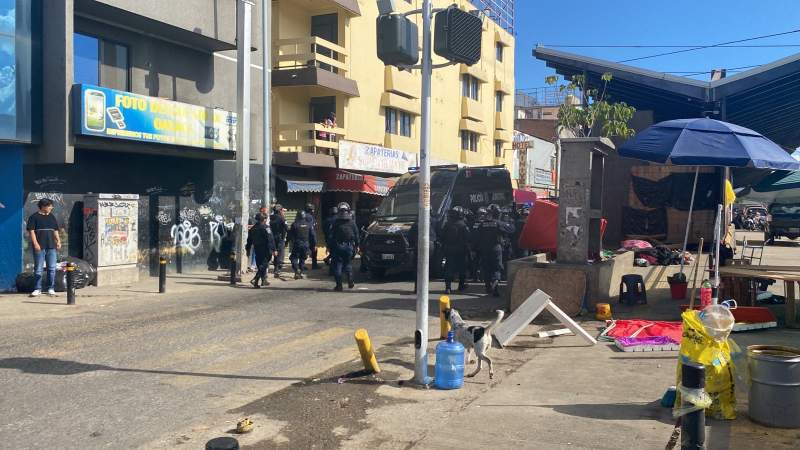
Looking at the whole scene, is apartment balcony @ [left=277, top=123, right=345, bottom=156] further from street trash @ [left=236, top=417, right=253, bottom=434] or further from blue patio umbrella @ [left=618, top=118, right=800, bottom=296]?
street trash @ [left=236, top=417, right=253, bottom=434]

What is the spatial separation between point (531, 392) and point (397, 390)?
1.31 metres

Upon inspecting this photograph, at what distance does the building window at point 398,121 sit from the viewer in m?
27.2

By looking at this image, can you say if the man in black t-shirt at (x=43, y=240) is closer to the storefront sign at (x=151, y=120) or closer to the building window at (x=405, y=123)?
the storefront sign at (x=151, y=120)

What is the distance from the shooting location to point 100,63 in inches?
575

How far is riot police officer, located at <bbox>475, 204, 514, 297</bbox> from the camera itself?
12.7 meters

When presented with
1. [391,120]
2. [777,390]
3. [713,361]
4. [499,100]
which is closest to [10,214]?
[713,361]

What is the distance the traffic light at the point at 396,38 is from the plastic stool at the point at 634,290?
6.45 metres

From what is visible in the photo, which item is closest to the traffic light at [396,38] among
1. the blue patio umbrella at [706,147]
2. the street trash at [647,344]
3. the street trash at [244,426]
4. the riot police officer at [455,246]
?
the street trash at [244,426]

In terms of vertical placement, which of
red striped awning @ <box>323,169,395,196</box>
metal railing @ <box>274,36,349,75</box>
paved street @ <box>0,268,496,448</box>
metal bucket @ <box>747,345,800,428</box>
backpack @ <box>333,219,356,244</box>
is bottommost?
paved street @ <box>0,268,496,448</box>

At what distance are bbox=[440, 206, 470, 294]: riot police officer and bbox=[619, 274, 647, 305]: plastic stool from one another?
3.50m

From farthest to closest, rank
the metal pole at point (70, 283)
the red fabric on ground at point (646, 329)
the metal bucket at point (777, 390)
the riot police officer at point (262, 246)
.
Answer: the riot police officer at point (262, 246)
the metal pole at point (70, 283)
the red fabric on ground at point (646, 329)
the metal bucket at point (777, 390)

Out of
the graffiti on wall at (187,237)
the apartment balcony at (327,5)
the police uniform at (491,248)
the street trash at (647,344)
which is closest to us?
the street trash at (647,344)

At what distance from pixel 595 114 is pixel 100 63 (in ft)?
46.8

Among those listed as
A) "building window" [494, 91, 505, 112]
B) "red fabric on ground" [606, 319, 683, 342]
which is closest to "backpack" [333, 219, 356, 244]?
"red fabric on ground" [606, 319, 683, 342]
